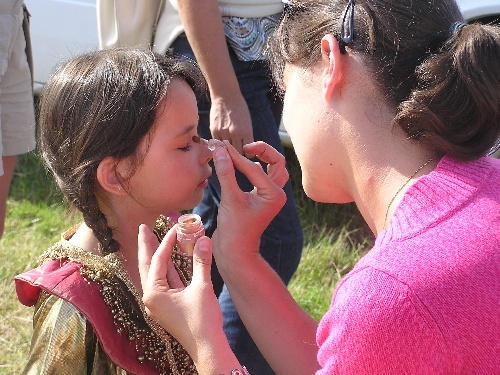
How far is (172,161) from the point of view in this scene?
6.25ft

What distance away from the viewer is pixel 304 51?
1.63m

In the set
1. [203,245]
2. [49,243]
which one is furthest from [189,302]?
[49,243]

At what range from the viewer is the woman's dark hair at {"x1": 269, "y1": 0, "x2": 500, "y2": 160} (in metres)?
1.41

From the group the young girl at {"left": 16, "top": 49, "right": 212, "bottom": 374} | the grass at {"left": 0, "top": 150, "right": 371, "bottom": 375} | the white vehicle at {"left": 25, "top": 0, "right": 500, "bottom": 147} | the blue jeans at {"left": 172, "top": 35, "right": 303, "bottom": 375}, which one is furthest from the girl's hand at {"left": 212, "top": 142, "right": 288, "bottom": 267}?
the white vehicle at {"left": 25, "top": 0, "right": 500, "bottom": 147}

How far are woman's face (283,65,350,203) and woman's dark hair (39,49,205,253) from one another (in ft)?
1.28

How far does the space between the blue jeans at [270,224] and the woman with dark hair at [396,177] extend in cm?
71

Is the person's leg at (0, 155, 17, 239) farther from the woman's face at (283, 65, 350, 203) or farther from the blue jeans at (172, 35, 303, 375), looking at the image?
the woman's face at (283, 65, 350, 203)

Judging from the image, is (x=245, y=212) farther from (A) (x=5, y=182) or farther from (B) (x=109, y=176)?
(A) (x=5, y=182)

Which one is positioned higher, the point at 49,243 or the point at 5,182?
the point at 5,182

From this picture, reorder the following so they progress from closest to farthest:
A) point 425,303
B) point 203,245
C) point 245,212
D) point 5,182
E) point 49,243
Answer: point 425,303 → point 203,245 → point 245,212 → point 5,182 → point 49,243

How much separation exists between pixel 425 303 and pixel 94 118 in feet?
3.11

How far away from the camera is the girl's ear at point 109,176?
1.85 meters

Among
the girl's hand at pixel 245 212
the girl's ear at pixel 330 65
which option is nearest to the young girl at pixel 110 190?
the girl's hand at pixel 245 212

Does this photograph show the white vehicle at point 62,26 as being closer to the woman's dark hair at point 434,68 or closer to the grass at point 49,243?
the grass at point 49,243
